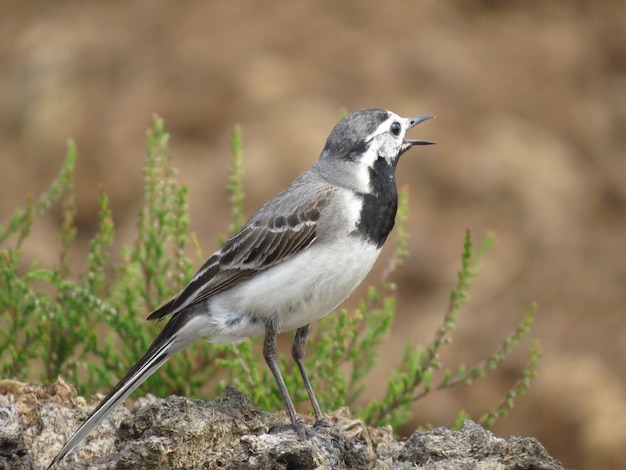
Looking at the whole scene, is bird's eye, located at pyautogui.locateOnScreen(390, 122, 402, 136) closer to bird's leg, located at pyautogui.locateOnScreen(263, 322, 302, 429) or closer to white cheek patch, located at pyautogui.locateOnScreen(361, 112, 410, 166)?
white cheek patch, located at pyautogui.locateOnScreen(361, 112, 410, 166)

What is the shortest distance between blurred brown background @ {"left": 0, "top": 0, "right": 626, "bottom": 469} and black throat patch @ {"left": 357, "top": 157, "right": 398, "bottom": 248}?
3882 millimetres

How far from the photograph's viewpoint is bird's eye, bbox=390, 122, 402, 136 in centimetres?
497

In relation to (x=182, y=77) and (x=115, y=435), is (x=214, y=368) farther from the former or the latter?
(x=182, y=77)

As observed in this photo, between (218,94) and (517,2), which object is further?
(517,2)

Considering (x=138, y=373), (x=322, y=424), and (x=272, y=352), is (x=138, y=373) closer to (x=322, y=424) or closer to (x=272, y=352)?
(x=272, y=352)

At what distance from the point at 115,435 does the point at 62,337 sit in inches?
70.5

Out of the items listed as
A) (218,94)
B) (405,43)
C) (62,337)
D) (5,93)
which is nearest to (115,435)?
(62,337)

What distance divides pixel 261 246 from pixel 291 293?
299 millimetres

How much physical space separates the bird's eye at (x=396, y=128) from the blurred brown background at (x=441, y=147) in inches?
152

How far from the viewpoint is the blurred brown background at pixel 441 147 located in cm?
864

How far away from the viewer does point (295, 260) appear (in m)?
4.62

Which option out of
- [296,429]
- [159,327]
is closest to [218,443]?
[296,429]

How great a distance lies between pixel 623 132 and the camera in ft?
32.7

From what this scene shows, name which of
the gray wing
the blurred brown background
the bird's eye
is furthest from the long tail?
the blurred brown background
